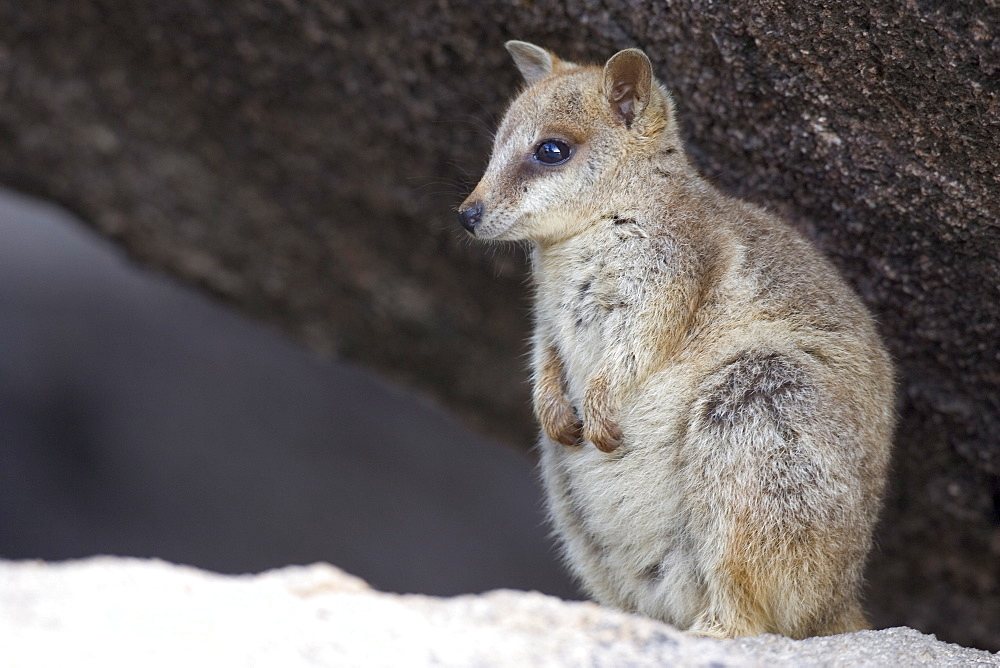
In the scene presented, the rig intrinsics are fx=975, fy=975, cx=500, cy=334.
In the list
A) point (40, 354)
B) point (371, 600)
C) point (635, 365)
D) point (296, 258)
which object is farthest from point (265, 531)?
point (635, 365)

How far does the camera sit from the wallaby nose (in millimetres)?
3941

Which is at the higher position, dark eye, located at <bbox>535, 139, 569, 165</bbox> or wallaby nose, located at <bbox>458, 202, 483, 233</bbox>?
dark eye, located at <bbox>535, 139, 569, 165</bbox>

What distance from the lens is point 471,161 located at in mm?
5336

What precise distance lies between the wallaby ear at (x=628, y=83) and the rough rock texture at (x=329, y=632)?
2015 millimetres

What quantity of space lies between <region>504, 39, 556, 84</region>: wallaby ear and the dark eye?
1.69 feet

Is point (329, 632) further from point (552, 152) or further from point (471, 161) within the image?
point (471, 161)

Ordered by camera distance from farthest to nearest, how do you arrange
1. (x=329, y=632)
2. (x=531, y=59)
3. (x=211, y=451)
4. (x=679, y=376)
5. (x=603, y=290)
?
(x=211, y=451)
(x=531, y=59)
(x=603, y=290)
(x=679, y=376)
(x=329, y=632)

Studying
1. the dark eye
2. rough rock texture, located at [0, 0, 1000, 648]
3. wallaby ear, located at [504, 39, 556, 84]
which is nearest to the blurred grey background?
rough rock texture, located at [0, 0, 1000, 648]

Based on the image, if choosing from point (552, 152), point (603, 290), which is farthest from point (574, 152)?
point (603, 290)

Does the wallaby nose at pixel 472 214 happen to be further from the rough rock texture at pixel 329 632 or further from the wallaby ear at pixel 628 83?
the rough rock texture at pixel 329 632

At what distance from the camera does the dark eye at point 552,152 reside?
4035 millimetres

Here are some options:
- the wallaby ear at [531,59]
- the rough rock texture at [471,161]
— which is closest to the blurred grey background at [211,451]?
the rough rock texture at [471,161]

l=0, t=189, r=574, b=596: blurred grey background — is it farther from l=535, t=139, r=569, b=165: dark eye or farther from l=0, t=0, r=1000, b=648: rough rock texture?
l=535, t=139, r=569, b=165: dark eye

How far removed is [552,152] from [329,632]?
81.7 inches
